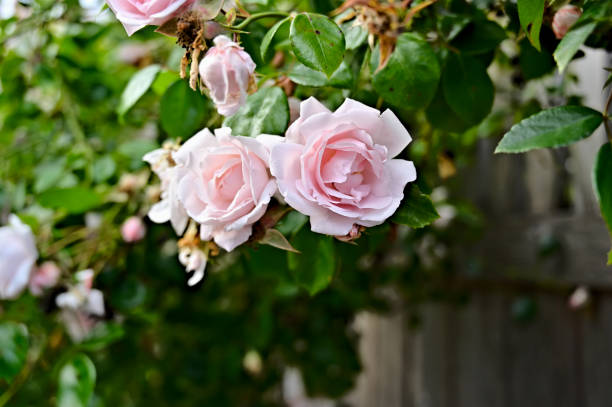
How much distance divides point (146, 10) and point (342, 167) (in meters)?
0.21

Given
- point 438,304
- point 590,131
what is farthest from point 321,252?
point 438,304

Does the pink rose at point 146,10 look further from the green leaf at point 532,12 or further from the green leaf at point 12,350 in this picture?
the green leaf at point 12,350

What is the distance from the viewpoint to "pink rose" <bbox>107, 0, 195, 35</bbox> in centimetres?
45

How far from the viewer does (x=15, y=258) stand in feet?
2.42

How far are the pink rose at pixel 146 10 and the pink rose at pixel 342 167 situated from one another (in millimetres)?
133

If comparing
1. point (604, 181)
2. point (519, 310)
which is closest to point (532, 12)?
point (604, 181)

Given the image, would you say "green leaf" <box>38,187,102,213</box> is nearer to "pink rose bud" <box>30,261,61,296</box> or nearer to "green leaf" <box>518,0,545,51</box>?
"pink rose bud" <box>30,261,61,296</box>

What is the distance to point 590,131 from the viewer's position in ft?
1.40

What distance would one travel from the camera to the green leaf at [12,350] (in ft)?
2.30

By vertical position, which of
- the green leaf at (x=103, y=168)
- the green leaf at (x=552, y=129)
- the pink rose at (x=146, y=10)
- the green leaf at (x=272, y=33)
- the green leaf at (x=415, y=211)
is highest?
the pink rose at (x=146, y=10)

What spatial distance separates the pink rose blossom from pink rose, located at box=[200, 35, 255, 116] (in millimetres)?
450

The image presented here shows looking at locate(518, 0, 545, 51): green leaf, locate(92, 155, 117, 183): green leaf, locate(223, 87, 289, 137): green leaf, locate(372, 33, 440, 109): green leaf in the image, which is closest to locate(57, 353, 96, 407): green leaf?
locate(92, 155, 117, 183): green leaf

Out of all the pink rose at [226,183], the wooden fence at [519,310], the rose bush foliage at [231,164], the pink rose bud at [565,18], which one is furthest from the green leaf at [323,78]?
the wooden fence at [519,310]

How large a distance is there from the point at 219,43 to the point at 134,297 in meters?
0.54
